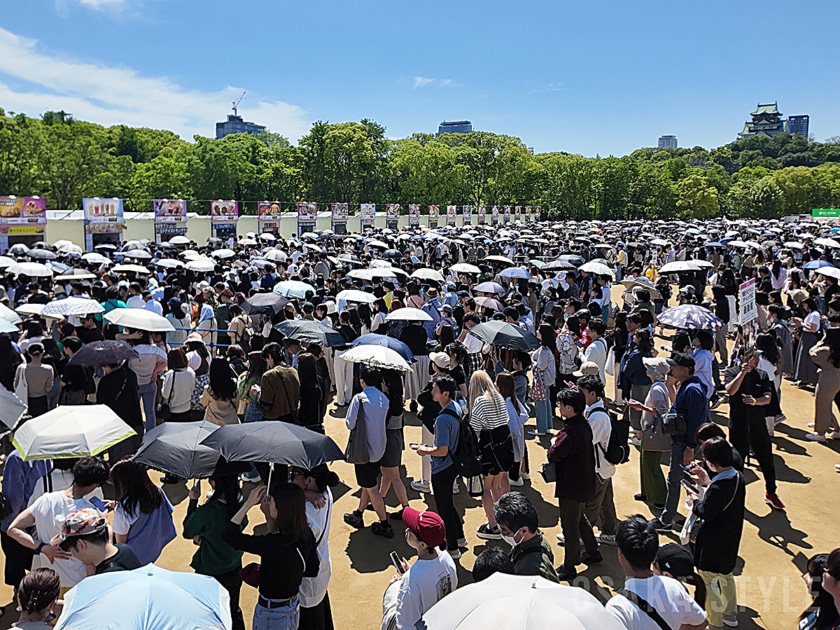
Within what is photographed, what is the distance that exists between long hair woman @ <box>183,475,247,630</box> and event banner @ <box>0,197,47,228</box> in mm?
24726

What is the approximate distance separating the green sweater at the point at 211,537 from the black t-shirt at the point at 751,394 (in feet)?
18.5

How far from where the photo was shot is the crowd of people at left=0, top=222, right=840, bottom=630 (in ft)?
10.8

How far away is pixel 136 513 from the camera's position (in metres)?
3.80

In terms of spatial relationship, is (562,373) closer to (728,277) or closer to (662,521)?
(662,521)

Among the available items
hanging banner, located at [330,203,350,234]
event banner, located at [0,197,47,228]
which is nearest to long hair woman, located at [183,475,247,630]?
event banner, located at [0,197,47,228]

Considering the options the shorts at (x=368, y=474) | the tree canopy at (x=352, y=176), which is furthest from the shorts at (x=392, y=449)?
the tree canopy at (x=352, y=176)

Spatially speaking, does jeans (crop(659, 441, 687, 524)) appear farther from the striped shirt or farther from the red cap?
the red cap

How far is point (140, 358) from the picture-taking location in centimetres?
738

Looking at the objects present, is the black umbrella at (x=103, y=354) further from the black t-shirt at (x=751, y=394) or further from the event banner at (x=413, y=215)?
the event banner at (x=413, y=215)

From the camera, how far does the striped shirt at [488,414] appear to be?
5.48 meters

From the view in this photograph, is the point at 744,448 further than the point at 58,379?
No

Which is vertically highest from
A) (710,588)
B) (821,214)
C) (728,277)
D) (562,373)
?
(821,214)

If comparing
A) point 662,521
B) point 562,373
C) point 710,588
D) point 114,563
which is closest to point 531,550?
point 710,588

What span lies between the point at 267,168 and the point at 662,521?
67.2 meters
